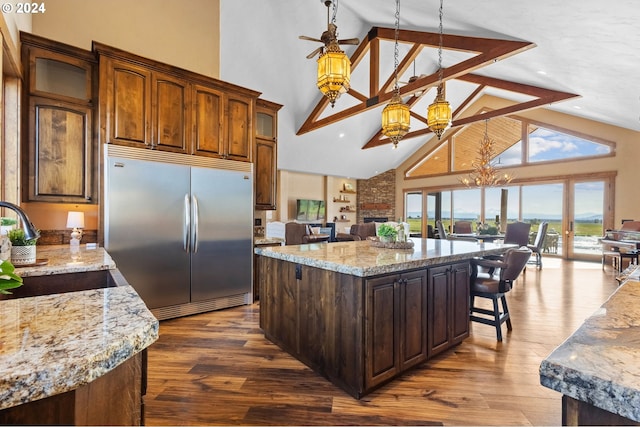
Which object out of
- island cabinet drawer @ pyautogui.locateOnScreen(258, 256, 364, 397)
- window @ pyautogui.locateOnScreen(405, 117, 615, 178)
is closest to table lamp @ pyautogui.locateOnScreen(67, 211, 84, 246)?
island cabinet drawer @ pyautogui.locateOnScreen(258, 256, 364, 397)

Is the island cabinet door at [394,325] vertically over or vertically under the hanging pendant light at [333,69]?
under

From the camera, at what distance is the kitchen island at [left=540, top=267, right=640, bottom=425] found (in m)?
0.51

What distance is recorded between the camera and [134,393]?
797 mm

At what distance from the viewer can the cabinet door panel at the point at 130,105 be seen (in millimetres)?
3051

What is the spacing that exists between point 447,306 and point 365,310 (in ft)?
3.39

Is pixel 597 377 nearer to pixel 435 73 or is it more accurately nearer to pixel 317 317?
pixel 317 317

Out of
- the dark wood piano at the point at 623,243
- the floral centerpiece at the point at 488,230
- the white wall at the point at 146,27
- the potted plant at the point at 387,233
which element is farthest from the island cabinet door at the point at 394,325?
the floral centerpiece at the point at 488,230

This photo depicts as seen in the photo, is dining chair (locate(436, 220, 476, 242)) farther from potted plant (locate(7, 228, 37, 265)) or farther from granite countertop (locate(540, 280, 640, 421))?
potted plant (locate(7, 228, 37, 265))

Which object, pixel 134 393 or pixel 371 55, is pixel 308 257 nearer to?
pixel 134 393

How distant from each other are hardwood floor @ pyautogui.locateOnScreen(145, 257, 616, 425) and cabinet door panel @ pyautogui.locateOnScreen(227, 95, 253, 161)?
2.10 metres

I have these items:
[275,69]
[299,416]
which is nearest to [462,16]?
[275,69]

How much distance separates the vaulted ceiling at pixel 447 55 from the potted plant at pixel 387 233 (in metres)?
2.61

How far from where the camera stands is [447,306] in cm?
261

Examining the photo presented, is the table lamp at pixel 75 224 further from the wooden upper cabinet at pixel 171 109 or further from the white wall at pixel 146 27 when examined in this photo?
the white wall at pixel 146 27
